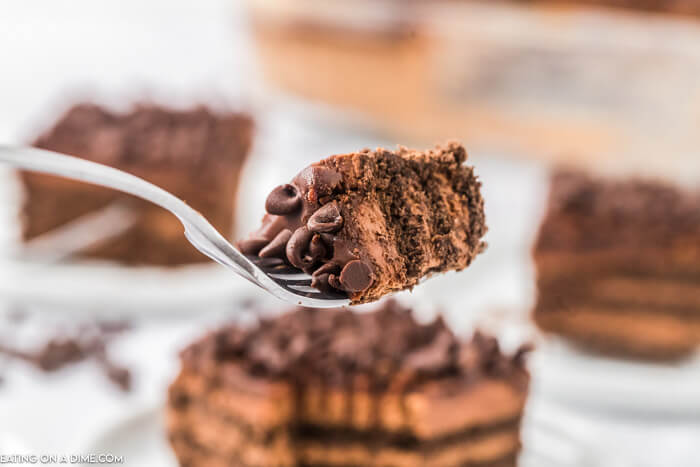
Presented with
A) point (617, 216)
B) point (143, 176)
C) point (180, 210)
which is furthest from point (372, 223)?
point (143, 176)

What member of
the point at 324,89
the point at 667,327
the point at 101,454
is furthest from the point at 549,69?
the point at 101,454

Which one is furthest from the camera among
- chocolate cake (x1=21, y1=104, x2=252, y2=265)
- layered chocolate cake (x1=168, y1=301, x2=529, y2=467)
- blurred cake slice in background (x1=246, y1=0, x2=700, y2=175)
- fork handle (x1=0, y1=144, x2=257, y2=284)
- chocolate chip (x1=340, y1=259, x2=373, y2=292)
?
blurred cake slice in background (x1=246, y1=0, x2=700, y2=175)

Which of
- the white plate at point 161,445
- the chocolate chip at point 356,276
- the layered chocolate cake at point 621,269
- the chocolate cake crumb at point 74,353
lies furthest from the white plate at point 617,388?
the chocolate cake crumb at point 74,353

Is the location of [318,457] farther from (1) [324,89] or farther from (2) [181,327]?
(1) [324,89]

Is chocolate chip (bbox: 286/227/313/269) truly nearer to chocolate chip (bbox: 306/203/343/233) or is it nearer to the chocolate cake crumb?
chocolate chip (bbox: 306/203/343/233)

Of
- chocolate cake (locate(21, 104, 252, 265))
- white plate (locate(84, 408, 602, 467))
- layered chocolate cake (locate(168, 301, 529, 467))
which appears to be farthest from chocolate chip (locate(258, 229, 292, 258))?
chocolate cake (locate(21, 104, 252, 265))

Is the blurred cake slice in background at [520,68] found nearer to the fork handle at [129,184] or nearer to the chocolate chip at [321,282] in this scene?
the chocolate chip at [321,282]

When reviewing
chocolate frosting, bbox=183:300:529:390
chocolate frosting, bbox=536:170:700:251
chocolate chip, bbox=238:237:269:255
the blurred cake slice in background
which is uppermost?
the blurred cake slice in background
